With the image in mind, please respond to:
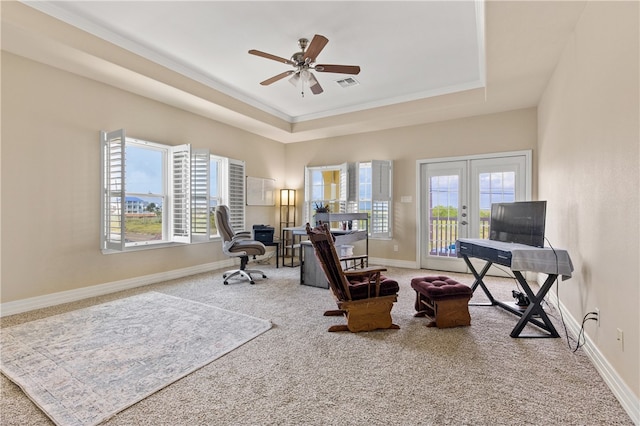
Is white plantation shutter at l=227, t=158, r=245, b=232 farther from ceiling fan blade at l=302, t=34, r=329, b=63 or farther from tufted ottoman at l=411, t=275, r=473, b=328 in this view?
tufted ottoman at l=411, t=275, r=473, b=328

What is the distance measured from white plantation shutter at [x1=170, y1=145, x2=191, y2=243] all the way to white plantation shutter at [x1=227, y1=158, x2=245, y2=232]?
1.08 meters

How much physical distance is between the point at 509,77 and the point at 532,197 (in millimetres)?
1966

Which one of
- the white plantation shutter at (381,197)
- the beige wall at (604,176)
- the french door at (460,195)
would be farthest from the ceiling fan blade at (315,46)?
the french door at (460,195)

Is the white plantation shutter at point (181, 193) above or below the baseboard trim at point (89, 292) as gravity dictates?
above

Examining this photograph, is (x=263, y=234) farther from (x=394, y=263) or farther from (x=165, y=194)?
(x=394, y=263)

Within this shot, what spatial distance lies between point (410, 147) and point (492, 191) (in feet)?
5.34

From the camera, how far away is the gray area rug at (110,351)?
68.9 inches

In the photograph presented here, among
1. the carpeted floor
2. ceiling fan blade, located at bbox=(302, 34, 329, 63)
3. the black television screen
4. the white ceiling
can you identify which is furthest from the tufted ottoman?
ceiling fan blade, located at bbox=(302, 34, 329, 63)

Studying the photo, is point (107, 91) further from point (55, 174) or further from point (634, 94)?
point (634, 94)

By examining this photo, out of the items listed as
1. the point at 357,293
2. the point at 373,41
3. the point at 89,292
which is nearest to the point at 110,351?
the point at 89,292

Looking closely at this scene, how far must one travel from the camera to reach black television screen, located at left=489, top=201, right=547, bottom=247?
2.71m

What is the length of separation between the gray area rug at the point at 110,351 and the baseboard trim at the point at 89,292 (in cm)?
50

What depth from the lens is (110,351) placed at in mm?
2324

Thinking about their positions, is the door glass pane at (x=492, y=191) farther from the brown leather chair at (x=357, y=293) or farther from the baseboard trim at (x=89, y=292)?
the baseboard trim at (x=89, y=292)
